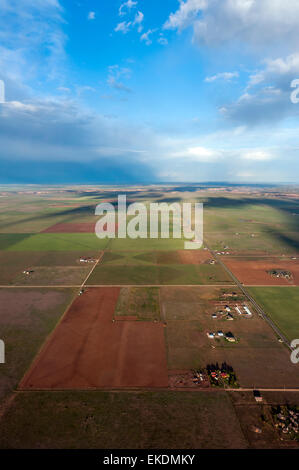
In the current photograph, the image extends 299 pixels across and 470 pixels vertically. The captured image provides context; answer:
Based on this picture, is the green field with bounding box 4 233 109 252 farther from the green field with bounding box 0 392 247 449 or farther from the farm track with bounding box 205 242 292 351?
the green field with bounding box 0 392 247 449

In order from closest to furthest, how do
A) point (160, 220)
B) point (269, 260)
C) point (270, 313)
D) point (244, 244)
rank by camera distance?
point (270, 313) → point (269, 260) → point (244, 244) → point (160, 220)

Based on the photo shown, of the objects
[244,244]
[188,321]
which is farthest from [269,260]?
[188,321]

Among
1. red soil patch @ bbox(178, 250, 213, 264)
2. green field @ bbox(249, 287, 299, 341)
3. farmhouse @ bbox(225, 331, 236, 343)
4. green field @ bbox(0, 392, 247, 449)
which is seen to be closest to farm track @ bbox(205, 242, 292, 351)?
green field @ bbox(249, 287, 299, 341)

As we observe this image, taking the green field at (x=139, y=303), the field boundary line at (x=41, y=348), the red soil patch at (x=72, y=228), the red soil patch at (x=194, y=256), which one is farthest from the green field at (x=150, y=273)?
the red soil patch at (x=72, y=228)

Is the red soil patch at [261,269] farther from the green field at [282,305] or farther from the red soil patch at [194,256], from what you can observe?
the red soil patch at [194,256]

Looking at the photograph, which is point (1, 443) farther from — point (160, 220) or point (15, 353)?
point (160, 220)

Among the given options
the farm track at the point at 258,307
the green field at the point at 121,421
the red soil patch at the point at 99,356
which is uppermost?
the farm track at the point at 258,307
